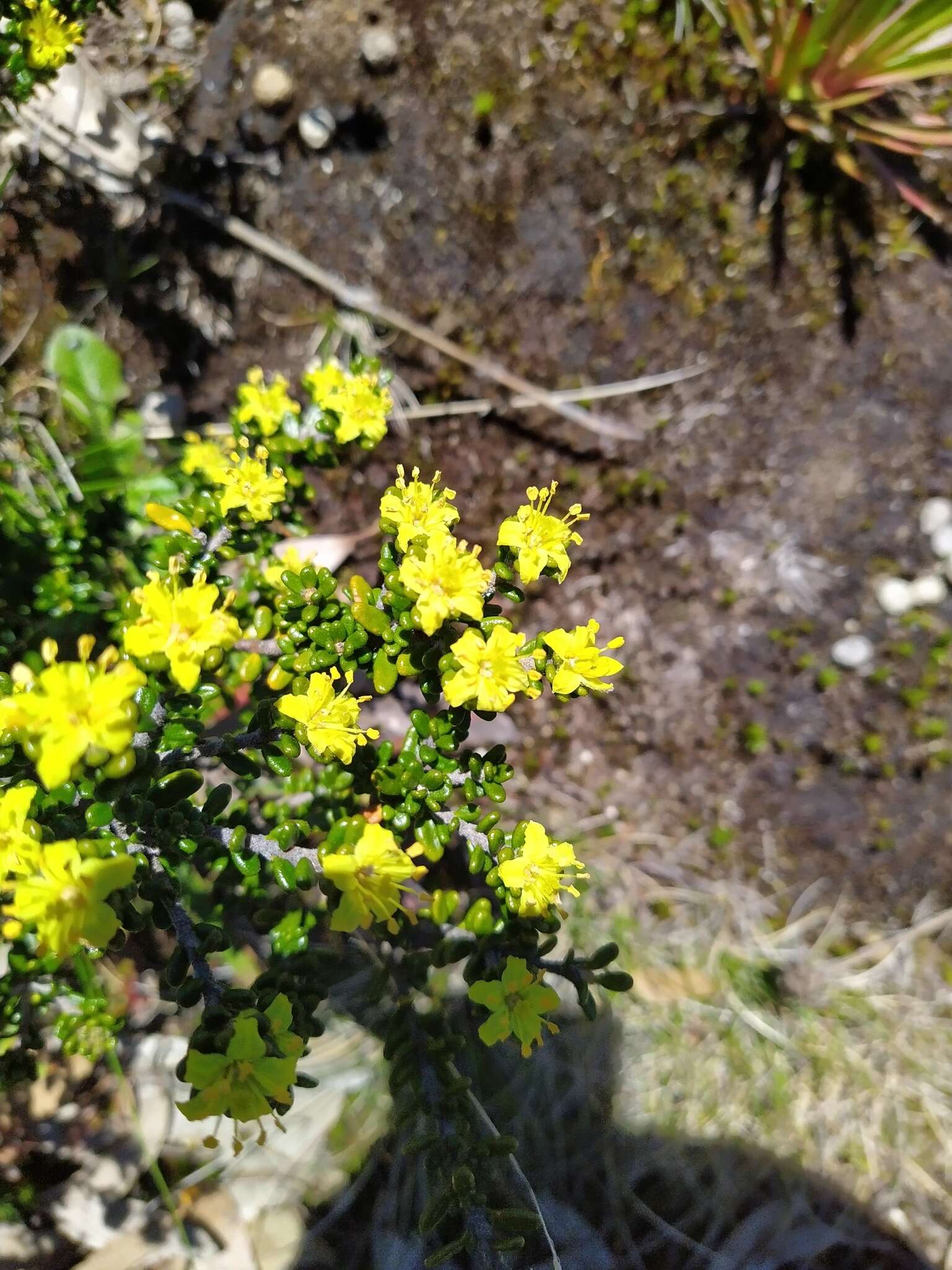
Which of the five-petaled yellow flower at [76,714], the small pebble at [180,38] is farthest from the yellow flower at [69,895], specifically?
the small pebble at [180,38]

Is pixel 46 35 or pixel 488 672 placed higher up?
pixel 46 35

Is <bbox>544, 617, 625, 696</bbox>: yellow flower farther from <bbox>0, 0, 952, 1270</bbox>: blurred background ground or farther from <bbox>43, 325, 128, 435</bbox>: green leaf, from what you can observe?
<bbox>43, 325, 128, 435</bbox>: green leaf

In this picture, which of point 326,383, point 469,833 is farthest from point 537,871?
point 326,383

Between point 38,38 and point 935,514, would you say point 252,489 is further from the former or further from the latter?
point 935,514

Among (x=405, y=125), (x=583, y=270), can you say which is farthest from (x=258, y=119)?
(x=583, y=270)

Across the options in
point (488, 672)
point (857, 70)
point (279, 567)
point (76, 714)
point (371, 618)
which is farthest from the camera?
point (857, 70)

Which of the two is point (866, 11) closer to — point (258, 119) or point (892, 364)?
point (892, 364)

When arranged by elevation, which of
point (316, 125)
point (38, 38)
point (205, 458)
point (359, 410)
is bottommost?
point (205, 458)

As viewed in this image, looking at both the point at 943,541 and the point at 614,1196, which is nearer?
the point at 614,1196

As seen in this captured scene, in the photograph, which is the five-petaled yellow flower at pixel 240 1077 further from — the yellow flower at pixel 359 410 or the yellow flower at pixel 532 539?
the yellow flower at pixel 359 410
